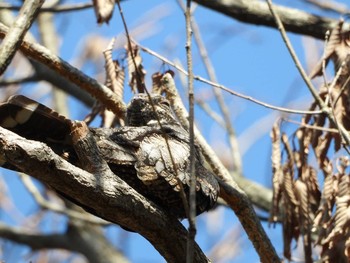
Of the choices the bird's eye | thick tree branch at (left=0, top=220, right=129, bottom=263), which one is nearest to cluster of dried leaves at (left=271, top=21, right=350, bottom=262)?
the bird's eye

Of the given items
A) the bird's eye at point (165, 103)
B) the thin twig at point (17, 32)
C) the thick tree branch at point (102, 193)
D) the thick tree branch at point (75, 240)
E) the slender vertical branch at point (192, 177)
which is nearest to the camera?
the slender vertical branch at point (192, 177)

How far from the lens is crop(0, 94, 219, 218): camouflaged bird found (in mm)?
3954

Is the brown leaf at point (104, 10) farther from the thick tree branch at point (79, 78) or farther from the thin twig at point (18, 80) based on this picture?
the thin twig at point (18, 80)

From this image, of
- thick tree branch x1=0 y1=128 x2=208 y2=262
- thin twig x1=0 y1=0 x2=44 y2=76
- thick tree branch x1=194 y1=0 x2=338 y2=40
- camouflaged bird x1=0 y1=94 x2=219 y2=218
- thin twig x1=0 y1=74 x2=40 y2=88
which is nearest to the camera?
thick tree branch x1=0 y1=128 x2=208 y2=262

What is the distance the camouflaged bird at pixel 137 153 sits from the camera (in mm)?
3954

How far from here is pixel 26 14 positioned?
4895mm

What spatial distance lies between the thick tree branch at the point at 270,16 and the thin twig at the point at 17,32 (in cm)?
277

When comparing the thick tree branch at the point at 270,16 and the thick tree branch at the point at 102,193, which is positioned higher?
the thick tree branch at the point at 270,16

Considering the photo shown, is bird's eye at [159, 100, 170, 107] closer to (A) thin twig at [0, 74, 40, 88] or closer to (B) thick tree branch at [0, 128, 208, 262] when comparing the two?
(B) thick tree branch at [0, 128, 208, 262]

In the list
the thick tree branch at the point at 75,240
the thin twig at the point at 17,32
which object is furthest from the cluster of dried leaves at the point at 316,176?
the thick tree branch at the point at 75,240

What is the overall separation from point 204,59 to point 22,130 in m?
3.36

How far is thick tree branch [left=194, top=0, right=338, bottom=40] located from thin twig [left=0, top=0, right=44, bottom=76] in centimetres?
277

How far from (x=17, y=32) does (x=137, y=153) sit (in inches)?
45.6

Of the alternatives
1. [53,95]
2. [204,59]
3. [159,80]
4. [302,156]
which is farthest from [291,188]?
[53,95]
